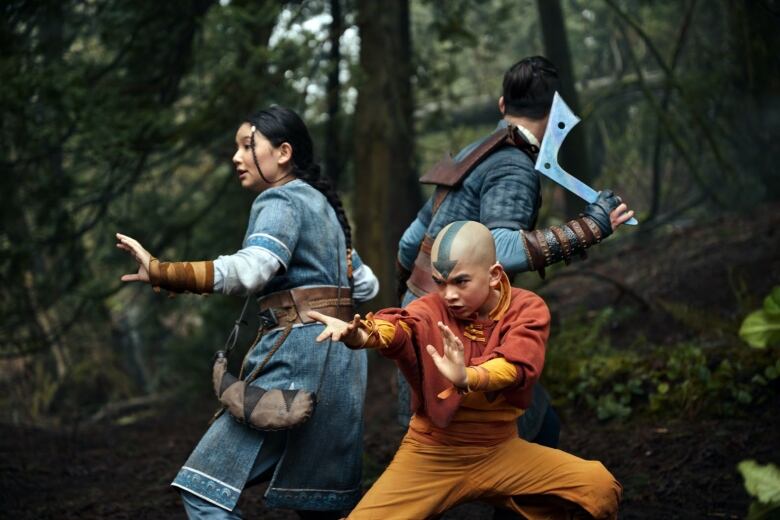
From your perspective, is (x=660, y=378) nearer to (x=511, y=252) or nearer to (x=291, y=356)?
(x=511, y=252)

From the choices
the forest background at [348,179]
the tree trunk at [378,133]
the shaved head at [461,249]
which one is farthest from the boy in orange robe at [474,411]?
the tree trunk at [378,133]

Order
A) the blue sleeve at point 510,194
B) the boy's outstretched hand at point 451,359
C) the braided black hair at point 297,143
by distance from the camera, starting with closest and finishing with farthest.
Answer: the boy's outstretched hand at point 451,359 → the blue sleeve at point 510,194 → the braided black hair at point 297,143

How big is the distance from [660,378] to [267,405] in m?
3.69

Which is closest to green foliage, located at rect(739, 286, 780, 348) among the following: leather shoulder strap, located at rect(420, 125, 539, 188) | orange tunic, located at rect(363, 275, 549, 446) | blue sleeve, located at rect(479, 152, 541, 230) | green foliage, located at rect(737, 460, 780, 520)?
green foliage, located at rect(737, 460, 780, 520)

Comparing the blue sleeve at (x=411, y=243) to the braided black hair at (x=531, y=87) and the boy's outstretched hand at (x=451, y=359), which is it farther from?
the boy's outstretched hand at (x=451, y=359)

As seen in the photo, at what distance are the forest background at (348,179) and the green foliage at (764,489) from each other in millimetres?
2952

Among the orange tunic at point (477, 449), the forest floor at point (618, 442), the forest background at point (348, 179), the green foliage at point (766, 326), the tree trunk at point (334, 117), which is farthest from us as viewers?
the tree trunk at point (334, 117)

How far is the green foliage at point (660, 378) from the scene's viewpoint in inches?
234

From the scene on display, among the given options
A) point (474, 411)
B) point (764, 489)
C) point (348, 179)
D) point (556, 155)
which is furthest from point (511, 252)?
point (348, 179)

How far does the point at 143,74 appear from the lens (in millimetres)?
8422

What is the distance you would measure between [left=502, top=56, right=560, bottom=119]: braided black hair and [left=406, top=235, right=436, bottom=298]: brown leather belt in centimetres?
62

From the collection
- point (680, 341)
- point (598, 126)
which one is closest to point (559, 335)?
point (680, 341)

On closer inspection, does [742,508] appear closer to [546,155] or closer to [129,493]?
[546,155]

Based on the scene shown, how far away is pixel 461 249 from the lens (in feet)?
9.95
